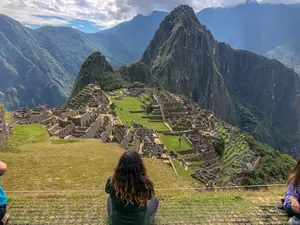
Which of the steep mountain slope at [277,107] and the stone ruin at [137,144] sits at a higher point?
the stone ruin at [137,144]

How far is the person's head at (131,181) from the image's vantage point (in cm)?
420

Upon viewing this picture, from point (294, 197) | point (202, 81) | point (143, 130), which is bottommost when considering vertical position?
point (202, 81)

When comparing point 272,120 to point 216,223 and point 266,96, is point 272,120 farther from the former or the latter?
point 216,223

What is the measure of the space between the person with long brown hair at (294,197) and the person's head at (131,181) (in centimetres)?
298

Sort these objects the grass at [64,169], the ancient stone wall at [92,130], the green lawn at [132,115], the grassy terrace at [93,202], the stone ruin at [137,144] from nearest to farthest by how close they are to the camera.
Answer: the grassy terrace at [93,202], the grass at [64,169], the ancient stone wall at [92,130], the stone ruin at [137,144], the green lawn at [132,115]

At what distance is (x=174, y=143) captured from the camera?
116 feet

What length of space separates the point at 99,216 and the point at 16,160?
7.07m

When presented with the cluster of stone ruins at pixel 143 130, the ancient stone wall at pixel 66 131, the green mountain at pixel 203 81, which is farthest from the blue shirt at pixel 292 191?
the green mountain at pixel 203 81

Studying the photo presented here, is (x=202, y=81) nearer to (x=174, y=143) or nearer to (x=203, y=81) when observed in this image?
(x=203, y=81)

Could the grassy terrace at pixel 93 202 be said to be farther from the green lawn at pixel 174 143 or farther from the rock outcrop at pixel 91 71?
the rock outcrop at pixel 91 71

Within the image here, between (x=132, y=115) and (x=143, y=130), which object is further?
(x=132, y=115)

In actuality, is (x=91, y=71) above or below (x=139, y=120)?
above

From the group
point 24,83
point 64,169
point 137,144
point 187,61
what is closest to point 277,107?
point 187,61

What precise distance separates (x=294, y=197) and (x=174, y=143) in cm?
2972
